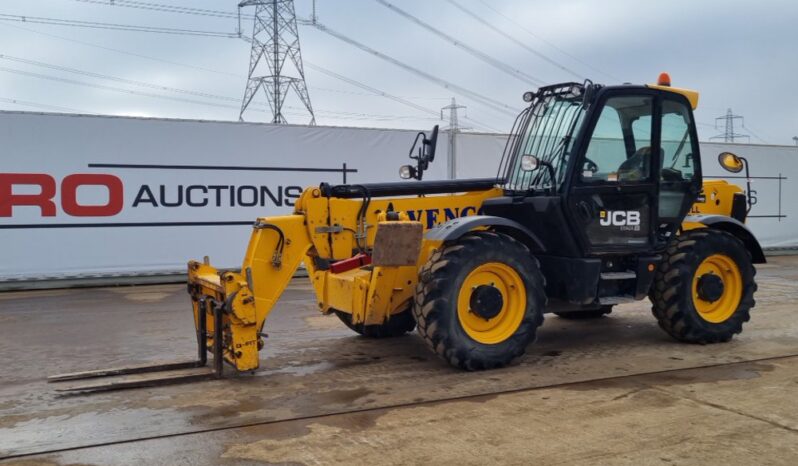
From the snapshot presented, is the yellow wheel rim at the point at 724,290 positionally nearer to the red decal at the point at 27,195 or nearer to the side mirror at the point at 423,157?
the side mirror at the point at 423,157

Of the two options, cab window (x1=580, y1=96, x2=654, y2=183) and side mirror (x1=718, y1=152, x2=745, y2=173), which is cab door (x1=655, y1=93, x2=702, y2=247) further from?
side mirror (x1=718, y1=152, x2=745, y2=173)

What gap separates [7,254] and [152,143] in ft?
9.77

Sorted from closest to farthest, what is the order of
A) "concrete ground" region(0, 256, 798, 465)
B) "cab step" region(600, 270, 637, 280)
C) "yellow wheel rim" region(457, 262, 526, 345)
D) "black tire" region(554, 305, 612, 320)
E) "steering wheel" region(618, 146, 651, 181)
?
"concrete ground" region(0, 256, 798, 465) < "yellow wheel rim" region(457, 262, 526, 345) < "cab step" region(600, 270, 637, 280) < "steering wheel" region(618, 146, 651, 181) < "black tire" region(554, 305, 612, 320)

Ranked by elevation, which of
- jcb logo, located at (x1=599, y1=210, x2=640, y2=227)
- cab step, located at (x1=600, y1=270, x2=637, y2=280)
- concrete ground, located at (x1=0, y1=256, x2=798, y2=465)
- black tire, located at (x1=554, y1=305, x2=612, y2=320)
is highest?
jcb logo, located at (x1=599, y1=210, x2=640, y2=227)

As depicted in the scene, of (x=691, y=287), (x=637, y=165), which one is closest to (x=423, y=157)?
(x=637, y=165)

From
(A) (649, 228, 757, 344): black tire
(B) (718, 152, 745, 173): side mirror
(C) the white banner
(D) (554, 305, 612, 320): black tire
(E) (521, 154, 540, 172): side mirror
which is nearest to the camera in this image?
(E) (521, 154, 540, 172): side mirror

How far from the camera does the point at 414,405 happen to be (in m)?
5.01

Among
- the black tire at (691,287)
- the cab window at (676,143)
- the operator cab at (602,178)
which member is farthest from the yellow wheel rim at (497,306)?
the cab window at (676,143)

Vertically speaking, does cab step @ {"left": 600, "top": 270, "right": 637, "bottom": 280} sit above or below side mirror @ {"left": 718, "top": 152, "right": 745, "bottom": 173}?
below

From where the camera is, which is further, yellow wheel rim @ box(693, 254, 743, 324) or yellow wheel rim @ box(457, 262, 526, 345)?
yellow wheel rim @ box(693, 254, 743, 324)

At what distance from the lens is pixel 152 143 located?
12625 millimetres

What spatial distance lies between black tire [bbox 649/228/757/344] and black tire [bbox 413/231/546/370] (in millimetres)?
1526

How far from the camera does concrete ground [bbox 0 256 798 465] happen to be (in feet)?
13.5

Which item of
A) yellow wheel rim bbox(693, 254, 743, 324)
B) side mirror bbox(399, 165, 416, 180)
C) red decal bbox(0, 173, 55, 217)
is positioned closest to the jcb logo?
yellow wheel rim bbox(693, 254, 743, 324)
